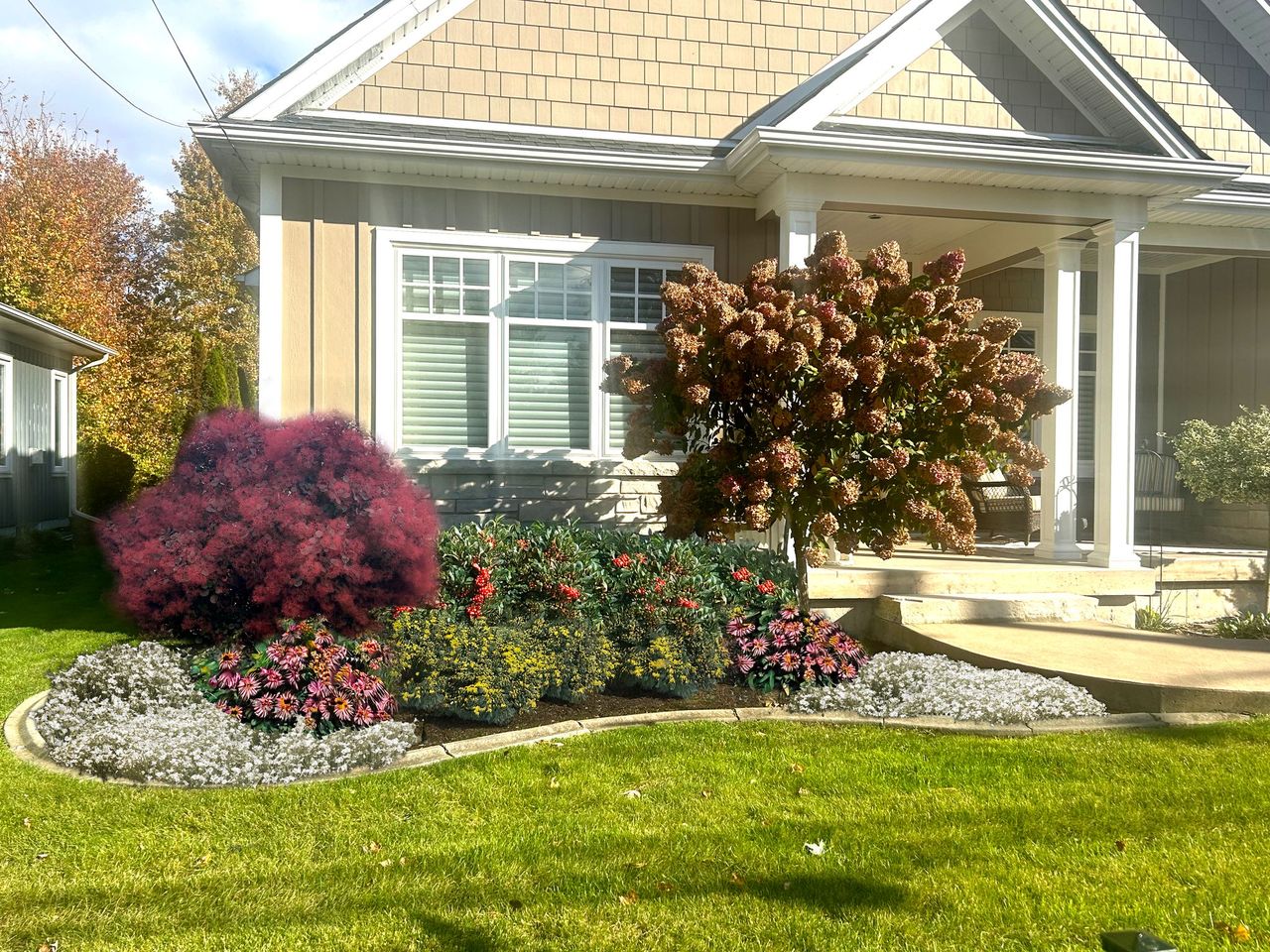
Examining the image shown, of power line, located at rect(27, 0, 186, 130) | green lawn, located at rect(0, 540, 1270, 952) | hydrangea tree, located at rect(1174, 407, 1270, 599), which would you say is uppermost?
power line, located at rect(27, 0, 186, 130)

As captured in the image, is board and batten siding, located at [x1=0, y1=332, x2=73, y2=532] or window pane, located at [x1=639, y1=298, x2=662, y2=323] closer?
window pane, located at [x1=639, y1=298, x2=662, y2=323]

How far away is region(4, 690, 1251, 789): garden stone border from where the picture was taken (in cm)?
474

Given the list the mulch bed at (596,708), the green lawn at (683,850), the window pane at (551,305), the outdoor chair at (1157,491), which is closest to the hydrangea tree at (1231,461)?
the outdoor chair at (1157,491)

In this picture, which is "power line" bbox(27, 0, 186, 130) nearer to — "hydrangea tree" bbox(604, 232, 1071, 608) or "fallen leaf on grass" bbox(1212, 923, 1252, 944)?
"hydrangea tree" bbox(604, 232, 1071, 608)

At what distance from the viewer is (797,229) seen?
24.7 feet

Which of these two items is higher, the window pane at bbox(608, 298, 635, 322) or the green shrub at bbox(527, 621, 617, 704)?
the window pane at bbox(608, 298, 635, 322)

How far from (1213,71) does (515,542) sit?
359 inches

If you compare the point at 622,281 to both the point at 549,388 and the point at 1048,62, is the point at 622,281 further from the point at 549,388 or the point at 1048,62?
the point at 1048,62

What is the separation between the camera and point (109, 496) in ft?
58.2

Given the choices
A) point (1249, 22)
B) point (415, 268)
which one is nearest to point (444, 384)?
point (415, 268)

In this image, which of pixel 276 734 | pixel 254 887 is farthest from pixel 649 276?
pixel 254 887

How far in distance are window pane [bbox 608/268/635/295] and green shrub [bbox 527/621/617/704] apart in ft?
12.1

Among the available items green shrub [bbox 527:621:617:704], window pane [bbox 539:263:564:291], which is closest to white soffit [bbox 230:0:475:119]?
window pane [bbox 539:263:564:291]

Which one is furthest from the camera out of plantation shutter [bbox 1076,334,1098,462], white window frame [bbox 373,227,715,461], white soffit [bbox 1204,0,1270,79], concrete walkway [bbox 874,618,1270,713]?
plantation shutter [bbox 1076,334,1098,462]
